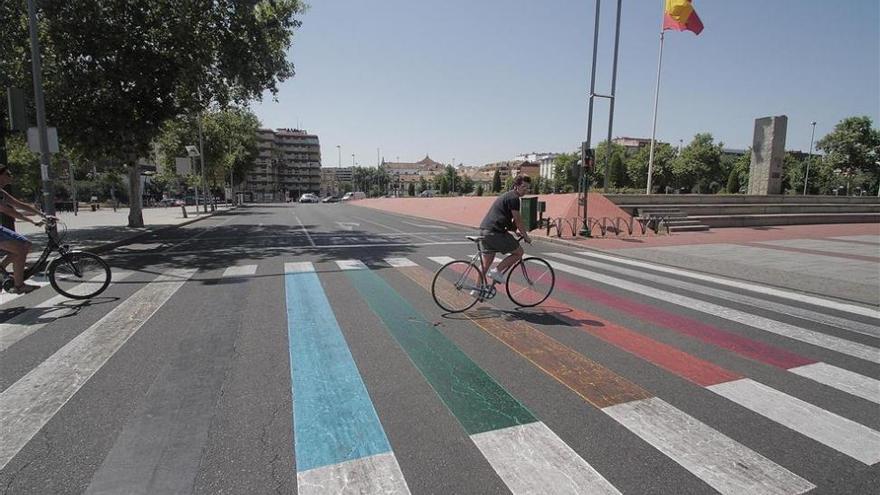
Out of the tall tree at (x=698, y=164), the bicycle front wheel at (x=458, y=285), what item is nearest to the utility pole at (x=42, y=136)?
the bicycle front wheel at (x=458, y=285)

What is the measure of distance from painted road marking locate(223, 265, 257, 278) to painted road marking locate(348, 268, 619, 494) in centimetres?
477

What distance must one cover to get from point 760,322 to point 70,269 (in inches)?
399

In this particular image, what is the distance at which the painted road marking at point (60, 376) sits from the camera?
3.15 meters

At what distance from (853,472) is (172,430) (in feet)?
14.8

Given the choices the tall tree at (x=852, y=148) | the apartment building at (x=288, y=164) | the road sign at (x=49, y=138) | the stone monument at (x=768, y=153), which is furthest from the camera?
the apartment building at (x=288, y=164)

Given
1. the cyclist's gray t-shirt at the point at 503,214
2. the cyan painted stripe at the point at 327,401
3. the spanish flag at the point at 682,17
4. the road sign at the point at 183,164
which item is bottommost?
the cyan painted stripe at the point at 327,401

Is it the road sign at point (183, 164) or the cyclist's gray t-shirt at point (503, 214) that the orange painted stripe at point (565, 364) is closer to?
the cyclist's gray t-shirt at point (503, 214)

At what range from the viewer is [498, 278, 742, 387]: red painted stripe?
4.28m

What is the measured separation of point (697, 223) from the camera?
20125 mm

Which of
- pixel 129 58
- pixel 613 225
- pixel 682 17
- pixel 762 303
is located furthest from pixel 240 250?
pixel 682 17

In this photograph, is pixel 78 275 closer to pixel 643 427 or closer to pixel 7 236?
pixel 7 236

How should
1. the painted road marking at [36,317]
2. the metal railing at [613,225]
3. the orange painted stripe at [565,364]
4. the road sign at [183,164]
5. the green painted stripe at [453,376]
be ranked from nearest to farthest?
1. the green painted stripe at [453,376]
2. the orange painted stripe at [565,364]
3. the painted road marking at [36,317]
4. the metal railing at [613,225]
5. the road sign at [183,164]

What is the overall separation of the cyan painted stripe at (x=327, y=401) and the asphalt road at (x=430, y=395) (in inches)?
0.8

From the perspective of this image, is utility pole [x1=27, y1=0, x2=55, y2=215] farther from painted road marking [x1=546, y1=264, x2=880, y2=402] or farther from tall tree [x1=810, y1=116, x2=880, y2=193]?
tall tree [x1=810, y1=116, x2=880, y2=193]
